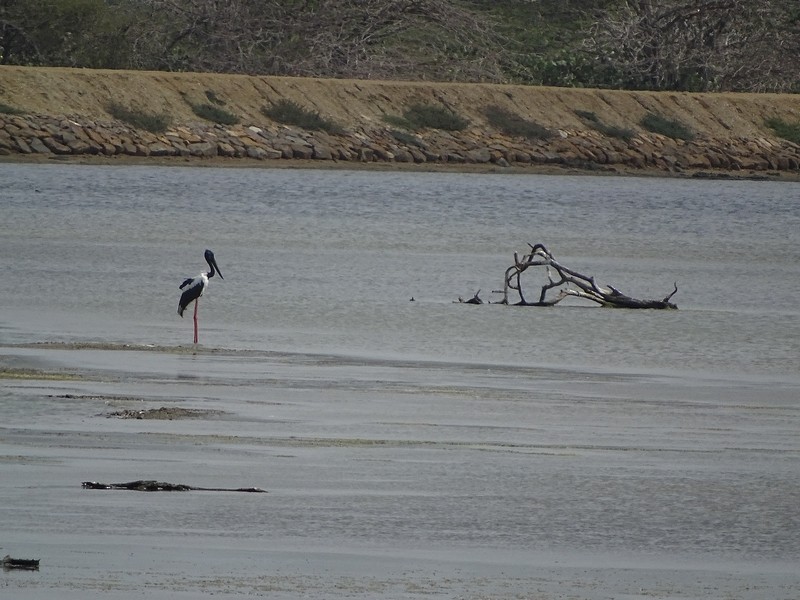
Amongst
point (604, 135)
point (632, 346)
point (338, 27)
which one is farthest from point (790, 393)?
point (338, 27)

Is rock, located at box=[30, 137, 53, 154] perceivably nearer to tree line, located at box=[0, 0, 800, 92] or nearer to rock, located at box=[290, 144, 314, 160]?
rock, located at box=[290, 144, 314, 160]

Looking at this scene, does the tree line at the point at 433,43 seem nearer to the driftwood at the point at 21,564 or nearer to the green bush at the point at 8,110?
the green bush at the point at 8,110

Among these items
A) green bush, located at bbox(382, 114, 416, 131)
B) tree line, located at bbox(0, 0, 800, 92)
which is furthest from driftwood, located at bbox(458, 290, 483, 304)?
tree line, located at bbox(0, 0, 800, 92)

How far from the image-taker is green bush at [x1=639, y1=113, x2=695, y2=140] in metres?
62.5

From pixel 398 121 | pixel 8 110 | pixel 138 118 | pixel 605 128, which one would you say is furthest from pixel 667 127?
pixel 8 110

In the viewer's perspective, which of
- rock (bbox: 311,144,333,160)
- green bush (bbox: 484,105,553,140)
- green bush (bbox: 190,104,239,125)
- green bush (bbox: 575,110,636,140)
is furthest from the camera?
green bush (bbox: 575,110,636,140)

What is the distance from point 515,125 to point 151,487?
50146 mm

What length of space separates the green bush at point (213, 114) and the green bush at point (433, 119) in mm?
5899

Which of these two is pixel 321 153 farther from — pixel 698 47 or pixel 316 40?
pixel 698 47

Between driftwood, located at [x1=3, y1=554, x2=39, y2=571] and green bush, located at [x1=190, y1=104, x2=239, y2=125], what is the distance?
46697 mm

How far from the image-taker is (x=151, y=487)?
33.6 ft

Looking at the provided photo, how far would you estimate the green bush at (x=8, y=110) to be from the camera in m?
50.8

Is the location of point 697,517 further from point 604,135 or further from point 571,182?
point 604,135

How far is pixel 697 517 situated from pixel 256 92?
160ft
